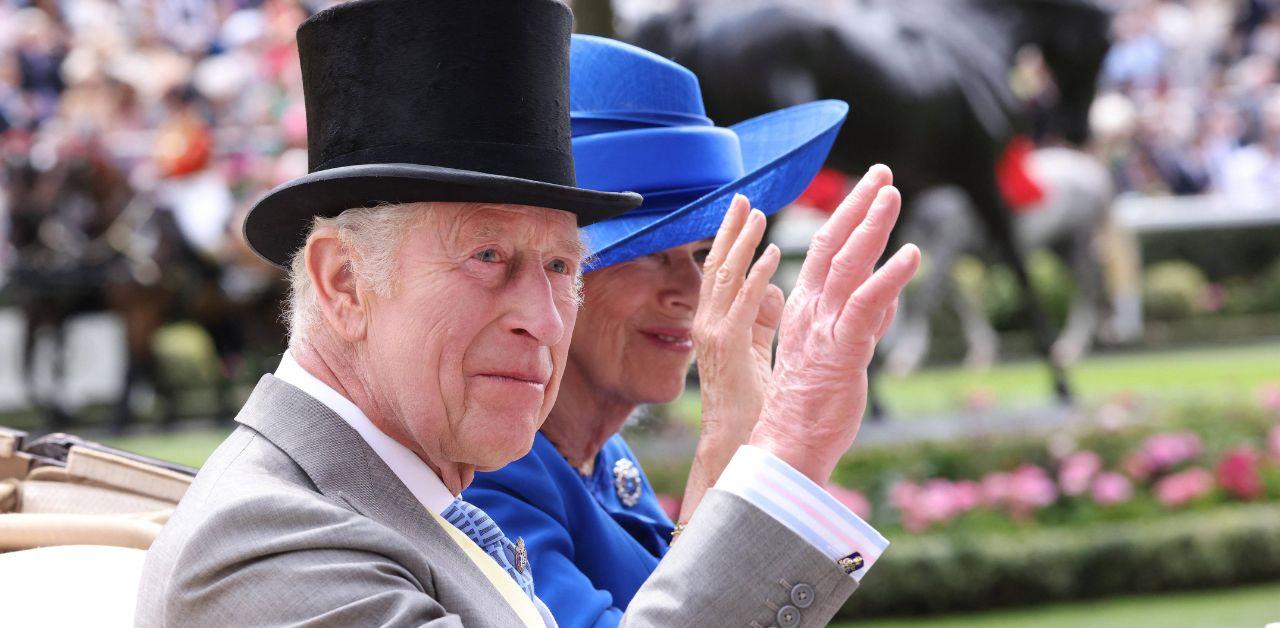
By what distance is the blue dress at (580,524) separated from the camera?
2.22 meters

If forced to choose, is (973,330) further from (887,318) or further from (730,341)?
(887,318)

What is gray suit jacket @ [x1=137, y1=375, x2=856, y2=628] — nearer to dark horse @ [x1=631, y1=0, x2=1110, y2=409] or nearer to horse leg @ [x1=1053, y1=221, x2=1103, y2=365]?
dark horse @ [x1=631, y1=0, x2=1110, y2=409]

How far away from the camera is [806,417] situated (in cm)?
181

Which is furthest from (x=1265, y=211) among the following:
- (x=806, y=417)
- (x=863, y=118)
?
(x=806, y=417)

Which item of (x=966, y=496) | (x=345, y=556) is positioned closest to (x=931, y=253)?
(x=966, y=496)

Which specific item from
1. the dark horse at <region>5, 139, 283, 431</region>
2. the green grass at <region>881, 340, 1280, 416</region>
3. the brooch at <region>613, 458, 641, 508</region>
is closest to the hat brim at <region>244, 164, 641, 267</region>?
the brooch at <region>613, 458, 641, 508</region>

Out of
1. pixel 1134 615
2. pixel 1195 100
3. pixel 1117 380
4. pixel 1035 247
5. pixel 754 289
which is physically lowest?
pixel 1117 380

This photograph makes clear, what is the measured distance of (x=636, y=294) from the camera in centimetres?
270

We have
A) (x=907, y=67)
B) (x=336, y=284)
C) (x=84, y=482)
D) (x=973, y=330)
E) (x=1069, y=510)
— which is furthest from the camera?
(x=973, y=330)

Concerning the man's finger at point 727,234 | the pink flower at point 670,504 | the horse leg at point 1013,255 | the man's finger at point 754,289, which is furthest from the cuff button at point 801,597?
the horse leg at point 1013,255

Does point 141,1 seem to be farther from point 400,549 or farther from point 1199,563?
point 400,549

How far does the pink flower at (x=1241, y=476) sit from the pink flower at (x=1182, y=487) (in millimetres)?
76

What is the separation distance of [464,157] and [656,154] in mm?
929

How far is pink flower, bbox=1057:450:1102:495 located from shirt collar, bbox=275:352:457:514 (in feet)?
20.7
